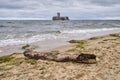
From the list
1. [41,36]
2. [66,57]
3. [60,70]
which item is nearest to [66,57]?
[66,57]

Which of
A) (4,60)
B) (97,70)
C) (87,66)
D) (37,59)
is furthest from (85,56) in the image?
(4,60)

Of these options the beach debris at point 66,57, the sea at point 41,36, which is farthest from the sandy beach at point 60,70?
the sea at point 41,36

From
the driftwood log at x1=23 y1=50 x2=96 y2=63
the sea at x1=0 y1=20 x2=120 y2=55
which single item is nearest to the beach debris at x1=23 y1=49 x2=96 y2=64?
the driftwood log at x1=23 y1=50 x2=96 y2=63

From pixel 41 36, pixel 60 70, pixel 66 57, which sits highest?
pixel 66 57

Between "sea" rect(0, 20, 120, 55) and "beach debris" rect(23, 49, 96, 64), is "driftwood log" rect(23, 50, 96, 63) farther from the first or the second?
"sea" rect(0, 20, 120, 55)

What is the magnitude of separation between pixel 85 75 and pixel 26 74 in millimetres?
1853

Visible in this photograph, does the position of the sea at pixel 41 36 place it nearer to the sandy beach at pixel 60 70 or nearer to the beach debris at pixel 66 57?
the beach debris at pixel 66 57

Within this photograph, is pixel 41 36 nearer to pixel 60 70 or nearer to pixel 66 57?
pixel 66 57

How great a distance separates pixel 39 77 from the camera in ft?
19.9

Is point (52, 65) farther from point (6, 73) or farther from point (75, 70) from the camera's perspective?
point (6, 73)

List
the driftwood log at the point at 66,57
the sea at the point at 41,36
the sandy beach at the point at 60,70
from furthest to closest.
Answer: the sea at the point at 41,36
the driftwood log at the point at 66,57
the sandy beach at the point at 60,70

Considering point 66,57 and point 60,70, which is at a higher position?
point 66,57

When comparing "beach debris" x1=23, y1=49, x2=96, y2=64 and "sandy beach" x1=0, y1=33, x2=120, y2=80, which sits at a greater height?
"beach debris" x1=23, y1=49, x2=96, y2=64

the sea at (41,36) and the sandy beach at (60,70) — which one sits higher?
the sandy beach at (60,70)
